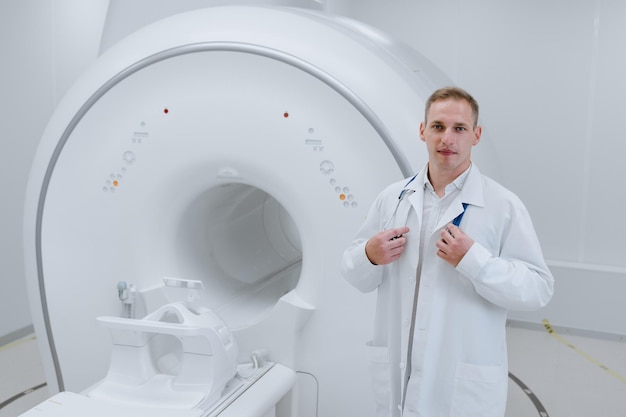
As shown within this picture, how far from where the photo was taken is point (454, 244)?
1120 mm

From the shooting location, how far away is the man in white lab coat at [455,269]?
1.14 metres

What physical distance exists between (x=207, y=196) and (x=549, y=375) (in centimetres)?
177

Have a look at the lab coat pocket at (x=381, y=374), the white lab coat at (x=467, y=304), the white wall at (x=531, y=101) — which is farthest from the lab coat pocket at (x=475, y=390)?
the white wall at (x=531, y=101)

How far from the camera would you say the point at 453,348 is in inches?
47.3

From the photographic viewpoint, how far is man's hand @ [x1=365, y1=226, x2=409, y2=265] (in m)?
1.21

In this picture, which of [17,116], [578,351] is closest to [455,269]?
[578,351]

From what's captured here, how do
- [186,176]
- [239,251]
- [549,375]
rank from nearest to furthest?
1. [186,176]
2. [239,251]
3. [549,375]

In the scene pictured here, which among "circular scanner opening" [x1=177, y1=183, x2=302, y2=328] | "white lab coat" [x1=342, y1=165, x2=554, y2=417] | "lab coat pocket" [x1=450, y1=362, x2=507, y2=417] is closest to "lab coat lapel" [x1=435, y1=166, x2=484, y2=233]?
"white lab coat" [x1=342, y1=165, x2=554, y2=417]

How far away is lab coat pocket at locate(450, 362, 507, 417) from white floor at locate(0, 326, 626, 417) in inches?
53.7

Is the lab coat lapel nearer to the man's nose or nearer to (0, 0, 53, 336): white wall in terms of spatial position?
the man's nose

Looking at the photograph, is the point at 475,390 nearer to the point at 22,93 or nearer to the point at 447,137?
the point at 447,137

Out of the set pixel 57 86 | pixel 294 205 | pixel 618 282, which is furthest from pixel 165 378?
pixel 618 282

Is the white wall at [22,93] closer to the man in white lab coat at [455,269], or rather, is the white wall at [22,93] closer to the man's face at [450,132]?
the man in white lab coat at [455,269]

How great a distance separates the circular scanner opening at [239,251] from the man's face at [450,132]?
913 mm
